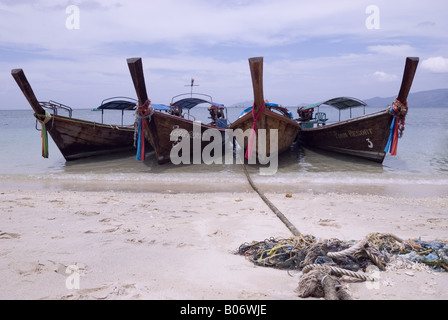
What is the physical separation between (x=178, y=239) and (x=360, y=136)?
9431 millimetres

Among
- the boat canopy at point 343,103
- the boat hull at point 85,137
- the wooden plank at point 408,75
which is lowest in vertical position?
the boat hull at point 85,137

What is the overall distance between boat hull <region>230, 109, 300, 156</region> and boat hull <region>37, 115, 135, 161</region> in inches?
175

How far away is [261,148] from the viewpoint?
36.0 feet

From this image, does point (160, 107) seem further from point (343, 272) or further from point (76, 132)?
point (343, 272)

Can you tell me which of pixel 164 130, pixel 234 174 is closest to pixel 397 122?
pixel 234 174

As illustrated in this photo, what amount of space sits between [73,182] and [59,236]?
5.49 meters

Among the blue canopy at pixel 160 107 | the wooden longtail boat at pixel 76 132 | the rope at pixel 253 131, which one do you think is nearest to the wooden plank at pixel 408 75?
the rope at pixel 253 131

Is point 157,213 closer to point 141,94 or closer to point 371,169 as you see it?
point 141,94

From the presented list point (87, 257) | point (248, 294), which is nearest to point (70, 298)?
point (87, 257)

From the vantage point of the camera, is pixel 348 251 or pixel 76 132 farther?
pixel 76 132

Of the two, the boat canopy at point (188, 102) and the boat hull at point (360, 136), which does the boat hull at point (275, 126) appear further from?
the boat canopy at point (188, 102)

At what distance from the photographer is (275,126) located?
10789 mm

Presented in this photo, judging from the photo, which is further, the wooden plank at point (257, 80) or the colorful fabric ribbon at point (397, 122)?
the colorful fabric ribbon at point (397, 122)

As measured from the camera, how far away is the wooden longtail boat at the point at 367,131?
996 cm
